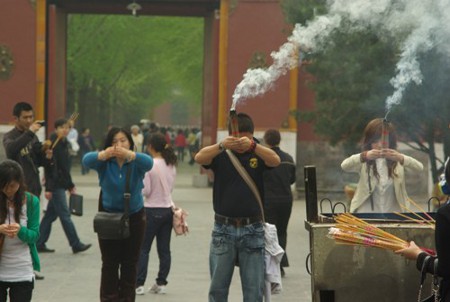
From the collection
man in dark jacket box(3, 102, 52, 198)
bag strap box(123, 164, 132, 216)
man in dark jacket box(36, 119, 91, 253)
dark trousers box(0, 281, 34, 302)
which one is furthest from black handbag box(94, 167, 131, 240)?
man in dark jacket box(36, 119, 91, 253)

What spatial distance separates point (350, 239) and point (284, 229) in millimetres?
5332

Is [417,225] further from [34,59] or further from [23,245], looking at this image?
[34,59]

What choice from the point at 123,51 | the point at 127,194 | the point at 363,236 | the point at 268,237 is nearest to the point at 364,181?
the point at 268,237

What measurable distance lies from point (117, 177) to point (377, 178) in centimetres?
218

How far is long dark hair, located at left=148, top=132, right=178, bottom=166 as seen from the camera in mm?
10883

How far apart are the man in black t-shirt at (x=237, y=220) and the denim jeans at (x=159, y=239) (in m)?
2.88

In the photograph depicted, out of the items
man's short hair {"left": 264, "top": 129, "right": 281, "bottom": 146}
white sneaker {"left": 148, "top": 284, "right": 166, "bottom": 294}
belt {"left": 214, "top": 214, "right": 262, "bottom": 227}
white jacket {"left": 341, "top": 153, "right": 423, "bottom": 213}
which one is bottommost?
white sneaker {"left": 148, "top": 284, "right": 166, "bottom": 294}

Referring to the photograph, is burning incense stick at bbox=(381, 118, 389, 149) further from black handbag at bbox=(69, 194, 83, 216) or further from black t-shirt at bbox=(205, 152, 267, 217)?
black handbag at bbox=(69, 194, 83, 216)

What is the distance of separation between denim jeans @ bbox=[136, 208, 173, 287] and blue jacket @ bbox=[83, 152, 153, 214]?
6.28ft

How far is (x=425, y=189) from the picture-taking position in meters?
26.4

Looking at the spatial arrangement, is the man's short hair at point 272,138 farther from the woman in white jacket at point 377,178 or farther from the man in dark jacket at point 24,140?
the woman in white jacket at point 377,178

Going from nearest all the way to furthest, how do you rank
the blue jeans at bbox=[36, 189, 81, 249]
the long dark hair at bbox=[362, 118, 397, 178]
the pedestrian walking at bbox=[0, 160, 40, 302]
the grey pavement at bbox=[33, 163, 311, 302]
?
the pedestrian walking at bbox=[0, 160, 40, 302]
the long dark hair at bbox=[362, 118, 397, 178]
the grey pavement at bbox=[33, 163, 311, 302]
the blue jeans at bbox=[36, 189, 81, 249]

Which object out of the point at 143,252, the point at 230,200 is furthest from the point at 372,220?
the point at 143,252

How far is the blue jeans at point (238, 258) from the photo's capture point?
25.3ft
